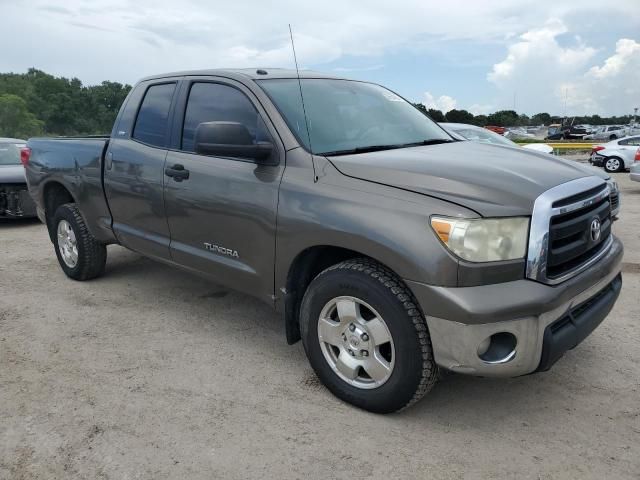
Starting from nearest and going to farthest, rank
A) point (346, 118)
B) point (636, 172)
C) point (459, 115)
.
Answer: point (346, 118) → point (636, 172) → point (459, 115)

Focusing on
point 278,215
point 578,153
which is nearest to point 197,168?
point 278,215

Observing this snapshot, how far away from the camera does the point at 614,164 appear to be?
17.8 meters

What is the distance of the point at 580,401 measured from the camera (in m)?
3.11

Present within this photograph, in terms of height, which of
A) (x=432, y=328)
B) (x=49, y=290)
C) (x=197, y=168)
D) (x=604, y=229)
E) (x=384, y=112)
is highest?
(x=384, y=112)

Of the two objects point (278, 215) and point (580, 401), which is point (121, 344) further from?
point (580, 401)

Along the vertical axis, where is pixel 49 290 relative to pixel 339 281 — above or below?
below

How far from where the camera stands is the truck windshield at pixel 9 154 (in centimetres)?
904

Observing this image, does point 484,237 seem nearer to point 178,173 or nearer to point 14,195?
point 178,173

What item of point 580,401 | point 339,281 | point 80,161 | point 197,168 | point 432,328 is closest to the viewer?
point 432,328

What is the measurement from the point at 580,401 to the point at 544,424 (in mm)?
362

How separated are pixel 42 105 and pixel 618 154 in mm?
73380

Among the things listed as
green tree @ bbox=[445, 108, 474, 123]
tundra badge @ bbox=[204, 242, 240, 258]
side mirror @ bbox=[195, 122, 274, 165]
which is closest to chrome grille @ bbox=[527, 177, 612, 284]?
side mirror @ bbox=[195, 122, 274, 165]

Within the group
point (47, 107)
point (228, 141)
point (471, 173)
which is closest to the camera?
point (471, 173)

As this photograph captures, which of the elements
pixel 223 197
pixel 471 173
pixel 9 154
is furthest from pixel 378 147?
pixel 9 154
